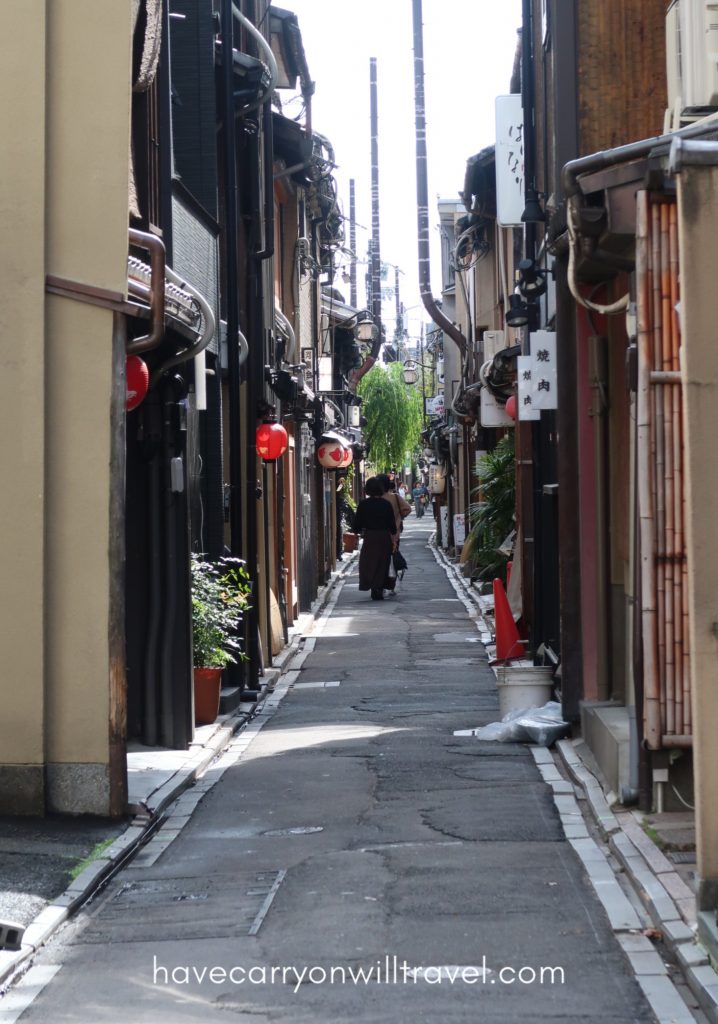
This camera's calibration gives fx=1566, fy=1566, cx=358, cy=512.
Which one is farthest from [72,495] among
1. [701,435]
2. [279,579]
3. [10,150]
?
[279,579]

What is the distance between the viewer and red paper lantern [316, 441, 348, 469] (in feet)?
115

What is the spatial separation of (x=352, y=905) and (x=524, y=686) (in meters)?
6.58

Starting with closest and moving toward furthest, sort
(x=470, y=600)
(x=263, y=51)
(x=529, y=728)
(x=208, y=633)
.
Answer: (x=529, y=728) → (x=208, y=633) → (x=263, y=51) → (x=470, y=600)

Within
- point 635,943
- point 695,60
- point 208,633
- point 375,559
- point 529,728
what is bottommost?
point 635,943

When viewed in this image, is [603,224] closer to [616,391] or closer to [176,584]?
[616,391]

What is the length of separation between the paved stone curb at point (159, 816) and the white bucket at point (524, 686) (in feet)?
7.89

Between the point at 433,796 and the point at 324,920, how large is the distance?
3.46m

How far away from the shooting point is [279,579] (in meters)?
23.1

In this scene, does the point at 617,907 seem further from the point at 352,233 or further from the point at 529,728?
the point at 352,233

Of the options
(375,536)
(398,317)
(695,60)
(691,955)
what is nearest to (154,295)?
(695,60)

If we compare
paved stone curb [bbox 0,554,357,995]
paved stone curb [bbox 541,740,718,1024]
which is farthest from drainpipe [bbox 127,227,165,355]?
paved stone curb [bbox 541,740,718,1024]

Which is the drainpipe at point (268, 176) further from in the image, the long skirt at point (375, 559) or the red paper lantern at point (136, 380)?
the red paper lantern at point (136, 380)

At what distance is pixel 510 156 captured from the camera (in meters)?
18.9

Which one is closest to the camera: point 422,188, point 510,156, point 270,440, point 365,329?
point 510,156
